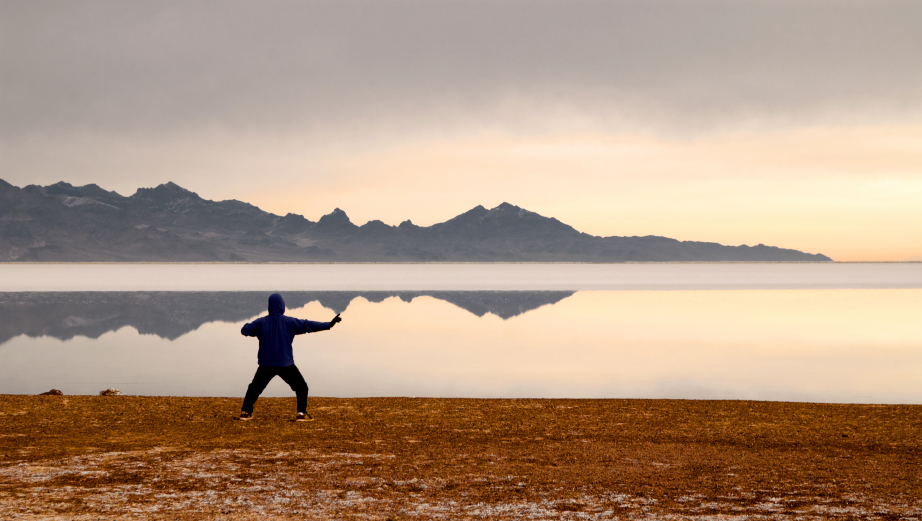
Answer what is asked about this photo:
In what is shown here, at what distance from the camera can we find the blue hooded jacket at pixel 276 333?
11641 mm

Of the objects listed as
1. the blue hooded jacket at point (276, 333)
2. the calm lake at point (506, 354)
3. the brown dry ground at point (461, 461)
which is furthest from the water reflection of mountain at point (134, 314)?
the brown dry ground at point (461, 461)

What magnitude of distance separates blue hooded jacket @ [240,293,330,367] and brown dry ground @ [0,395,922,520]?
906 mm

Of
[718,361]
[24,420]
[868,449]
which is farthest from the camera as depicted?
[718,361]

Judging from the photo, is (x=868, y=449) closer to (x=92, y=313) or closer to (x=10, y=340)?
(x=10, y=340)

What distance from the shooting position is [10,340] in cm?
3134

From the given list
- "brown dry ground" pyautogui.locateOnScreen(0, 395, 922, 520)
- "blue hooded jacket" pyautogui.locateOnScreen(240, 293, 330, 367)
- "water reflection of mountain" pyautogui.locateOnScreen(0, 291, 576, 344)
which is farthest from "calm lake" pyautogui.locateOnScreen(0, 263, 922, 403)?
"blue hooded jacket" pyautogui.locateOnScreen(240, 293, 330, 367)

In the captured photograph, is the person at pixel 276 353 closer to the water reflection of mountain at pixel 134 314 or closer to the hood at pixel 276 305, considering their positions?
the hood at pixel 276 305

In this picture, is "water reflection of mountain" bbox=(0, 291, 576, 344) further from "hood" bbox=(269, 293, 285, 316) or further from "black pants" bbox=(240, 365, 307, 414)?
"hood" bbox=(269, 293, 285, 316)

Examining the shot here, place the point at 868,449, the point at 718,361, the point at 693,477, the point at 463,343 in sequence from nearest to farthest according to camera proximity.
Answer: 1. the point at 693,477
2. the point at 868,449
3. the point at 718,361
4. the point at 463,343

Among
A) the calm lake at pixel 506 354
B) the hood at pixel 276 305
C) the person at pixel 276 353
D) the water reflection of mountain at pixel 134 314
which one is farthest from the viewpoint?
the water reflection of mountain at pixel 134 314

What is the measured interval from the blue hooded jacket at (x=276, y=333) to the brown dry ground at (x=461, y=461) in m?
0.91

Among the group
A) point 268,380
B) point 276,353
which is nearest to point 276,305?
point 276,353

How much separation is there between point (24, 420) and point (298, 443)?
14.8 ft

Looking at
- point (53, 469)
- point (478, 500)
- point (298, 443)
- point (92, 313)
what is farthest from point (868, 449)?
point (92, 313)
